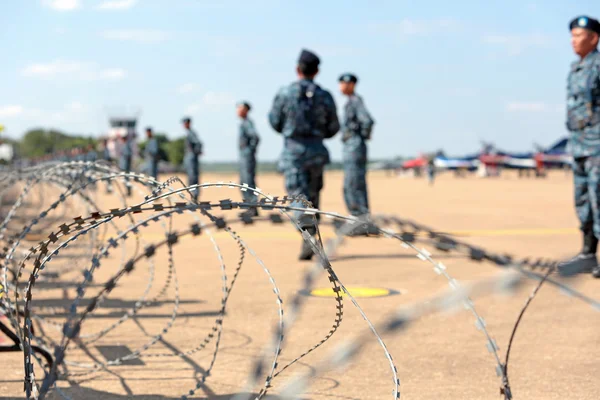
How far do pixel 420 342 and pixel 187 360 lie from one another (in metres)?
1.66

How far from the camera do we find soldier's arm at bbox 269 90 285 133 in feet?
36.1

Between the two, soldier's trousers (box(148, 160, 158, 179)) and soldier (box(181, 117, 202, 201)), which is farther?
soldier's trousers (box(148, 160, 158, 179))

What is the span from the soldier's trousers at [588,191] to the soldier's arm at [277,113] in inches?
137

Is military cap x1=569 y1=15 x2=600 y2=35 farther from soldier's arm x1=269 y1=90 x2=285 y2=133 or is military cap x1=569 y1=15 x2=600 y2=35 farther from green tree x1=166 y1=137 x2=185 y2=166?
green tree x1=166 y1=137 x2=185 y2=166

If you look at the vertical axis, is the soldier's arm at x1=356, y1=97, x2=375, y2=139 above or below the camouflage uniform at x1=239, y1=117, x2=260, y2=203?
above

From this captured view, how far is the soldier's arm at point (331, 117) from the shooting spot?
437 inches

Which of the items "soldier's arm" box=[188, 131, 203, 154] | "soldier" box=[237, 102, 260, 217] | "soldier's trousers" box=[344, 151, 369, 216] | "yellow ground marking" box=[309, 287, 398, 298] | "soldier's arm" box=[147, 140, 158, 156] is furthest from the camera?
"soldier's arm" box=[147, 140, 158, 156]

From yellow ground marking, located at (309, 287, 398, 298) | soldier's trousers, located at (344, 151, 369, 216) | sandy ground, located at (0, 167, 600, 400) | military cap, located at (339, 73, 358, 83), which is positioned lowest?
yellow ground marking, located at (309, 287, 398, 298)

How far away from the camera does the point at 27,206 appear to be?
24.1 m

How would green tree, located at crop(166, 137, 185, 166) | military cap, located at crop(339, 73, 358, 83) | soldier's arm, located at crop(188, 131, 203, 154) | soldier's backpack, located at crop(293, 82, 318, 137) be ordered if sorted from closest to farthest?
soldier's backpack, located at crop(293, 82, 318, 137) < military cap, located at crop(339, 73, 358, 83) < soldier's arm, located at crop(188, 131, 203, 154) < green tree, located at crop(166, 137, 185, 166)

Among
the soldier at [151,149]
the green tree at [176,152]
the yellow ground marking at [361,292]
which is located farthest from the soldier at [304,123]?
the green tree at [176,152]

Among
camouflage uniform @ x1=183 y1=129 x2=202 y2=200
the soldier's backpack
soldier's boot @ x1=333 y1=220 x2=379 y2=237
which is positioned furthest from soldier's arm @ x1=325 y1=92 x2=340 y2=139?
camouflage uniform @ x1=183 y1=129 x2=202 y2=200

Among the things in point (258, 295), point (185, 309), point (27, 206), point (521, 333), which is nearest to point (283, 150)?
point (258, 295)

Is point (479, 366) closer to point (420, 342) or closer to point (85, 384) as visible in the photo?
point (420, 342)
